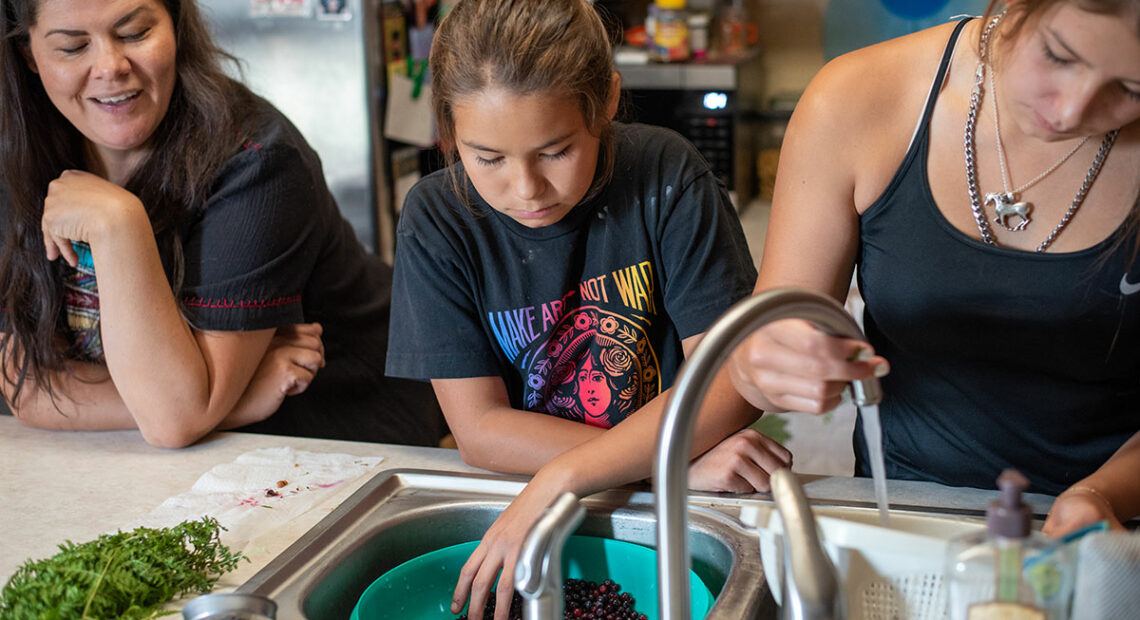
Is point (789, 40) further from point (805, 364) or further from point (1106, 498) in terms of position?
point (805, 364)

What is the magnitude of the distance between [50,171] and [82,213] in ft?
0.55

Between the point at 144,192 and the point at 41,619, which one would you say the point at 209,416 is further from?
the point at 41,619

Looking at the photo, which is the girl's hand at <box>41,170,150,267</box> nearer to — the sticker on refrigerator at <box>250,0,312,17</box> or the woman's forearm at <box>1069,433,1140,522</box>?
the woman's forearm at <box>1069,433,1140,522</box>

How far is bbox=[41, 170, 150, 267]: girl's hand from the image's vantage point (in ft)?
4.58

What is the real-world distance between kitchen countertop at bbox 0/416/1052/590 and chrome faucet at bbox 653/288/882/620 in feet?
1.38

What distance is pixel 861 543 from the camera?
718mm

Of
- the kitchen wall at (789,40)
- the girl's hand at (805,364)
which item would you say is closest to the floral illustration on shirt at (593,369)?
the girl's hand at (805,364)

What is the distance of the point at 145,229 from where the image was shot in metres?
1.42

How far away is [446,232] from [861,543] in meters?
0.66

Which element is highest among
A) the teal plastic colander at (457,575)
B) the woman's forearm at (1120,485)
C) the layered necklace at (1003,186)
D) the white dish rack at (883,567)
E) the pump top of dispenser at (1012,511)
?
the layered necklace at (1003,186)

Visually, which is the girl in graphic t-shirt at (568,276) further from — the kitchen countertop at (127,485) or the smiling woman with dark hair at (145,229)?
the smiling woman with dark hair at (145,229)

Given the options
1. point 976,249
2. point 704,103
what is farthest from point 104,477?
point 704,103

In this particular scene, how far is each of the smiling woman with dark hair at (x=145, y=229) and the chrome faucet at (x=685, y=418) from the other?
847mm

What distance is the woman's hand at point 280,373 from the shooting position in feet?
4.81
